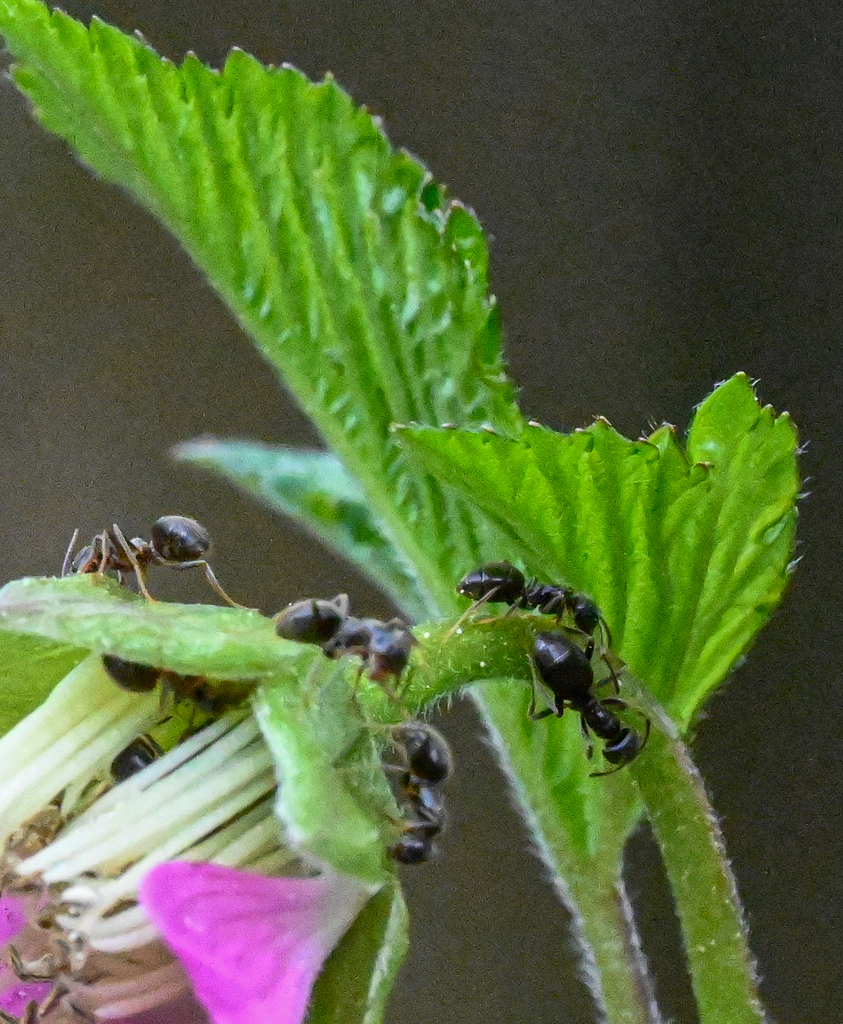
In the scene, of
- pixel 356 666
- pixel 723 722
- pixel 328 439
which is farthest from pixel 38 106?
pixel 723 722

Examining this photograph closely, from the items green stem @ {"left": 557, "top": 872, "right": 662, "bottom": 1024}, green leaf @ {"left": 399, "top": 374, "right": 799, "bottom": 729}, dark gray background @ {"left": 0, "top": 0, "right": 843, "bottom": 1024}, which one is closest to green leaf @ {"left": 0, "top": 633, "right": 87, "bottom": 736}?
green leaf @ {"left": 399, "top": 374, "right": 799, "bottom": 729}

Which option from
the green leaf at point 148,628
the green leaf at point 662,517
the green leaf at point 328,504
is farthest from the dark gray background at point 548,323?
the green leaf at point 148,628

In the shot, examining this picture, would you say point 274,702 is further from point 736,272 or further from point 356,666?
point 736,272

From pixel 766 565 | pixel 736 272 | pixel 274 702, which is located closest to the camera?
pixel 274 702

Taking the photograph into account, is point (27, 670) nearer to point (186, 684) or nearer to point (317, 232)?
point (186, 684)

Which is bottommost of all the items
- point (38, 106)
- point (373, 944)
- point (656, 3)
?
point (373, 944)

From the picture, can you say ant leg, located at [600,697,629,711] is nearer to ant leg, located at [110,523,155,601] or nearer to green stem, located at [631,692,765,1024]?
green stem, located at [631,692,765,1024]

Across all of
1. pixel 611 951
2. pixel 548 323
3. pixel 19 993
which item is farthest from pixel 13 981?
pixel 548 323
